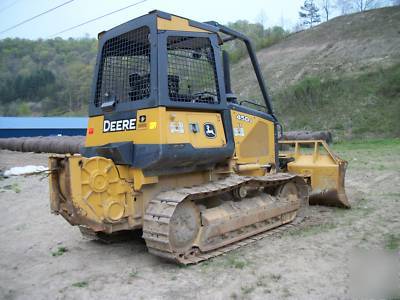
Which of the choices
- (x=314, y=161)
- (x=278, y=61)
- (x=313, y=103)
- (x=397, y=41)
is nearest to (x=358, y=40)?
(x=397, y=41)

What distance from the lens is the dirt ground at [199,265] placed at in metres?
4.45

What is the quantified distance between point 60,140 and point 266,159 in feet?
53.5

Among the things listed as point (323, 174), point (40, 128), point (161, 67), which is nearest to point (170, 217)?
point (161, 67)

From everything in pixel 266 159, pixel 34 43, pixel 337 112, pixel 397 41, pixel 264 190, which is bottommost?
pixel 264 190

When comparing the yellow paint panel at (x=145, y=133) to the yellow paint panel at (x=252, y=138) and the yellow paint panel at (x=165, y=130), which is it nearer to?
the yellow paint panel at (x=165, y=130)

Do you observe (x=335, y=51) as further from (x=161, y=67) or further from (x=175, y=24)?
(x=161, y=67)

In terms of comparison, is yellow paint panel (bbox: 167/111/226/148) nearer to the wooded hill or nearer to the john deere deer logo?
the john deere deer logo

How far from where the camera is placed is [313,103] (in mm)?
29016

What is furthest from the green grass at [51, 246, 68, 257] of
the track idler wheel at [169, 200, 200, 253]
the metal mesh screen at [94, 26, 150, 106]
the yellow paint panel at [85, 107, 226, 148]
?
the metal mesh screen at [94, 26, 150, 106]

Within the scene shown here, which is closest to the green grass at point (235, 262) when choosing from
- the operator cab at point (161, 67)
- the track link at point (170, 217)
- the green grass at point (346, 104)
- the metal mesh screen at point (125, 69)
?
the track link at point (170, 217)

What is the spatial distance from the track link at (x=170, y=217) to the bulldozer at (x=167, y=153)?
0.01 meters

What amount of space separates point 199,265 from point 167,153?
53.7 inches

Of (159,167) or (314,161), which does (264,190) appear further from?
(159,167)

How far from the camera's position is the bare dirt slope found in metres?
31.3
